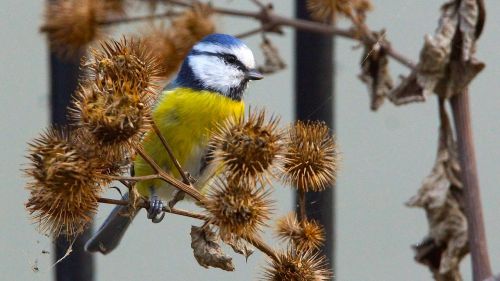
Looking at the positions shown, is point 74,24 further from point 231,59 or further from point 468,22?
point 468,22

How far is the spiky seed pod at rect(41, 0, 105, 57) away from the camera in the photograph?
4.51 ft

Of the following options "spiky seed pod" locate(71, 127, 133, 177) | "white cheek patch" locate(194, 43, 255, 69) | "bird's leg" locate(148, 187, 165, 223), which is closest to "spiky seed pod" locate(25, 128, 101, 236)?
"spiky seed pod" locate(71, 127, 133, 177)


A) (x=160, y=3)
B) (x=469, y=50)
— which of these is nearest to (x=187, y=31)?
(x=160, y=3)

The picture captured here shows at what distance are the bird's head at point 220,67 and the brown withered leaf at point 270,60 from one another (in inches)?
1.0

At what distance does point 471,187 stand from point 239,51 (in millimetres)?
458

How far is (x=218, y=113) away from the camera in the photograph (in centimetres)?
150

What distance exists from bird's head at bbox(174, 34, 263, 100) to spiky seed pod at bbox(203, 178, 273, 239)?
53 cm

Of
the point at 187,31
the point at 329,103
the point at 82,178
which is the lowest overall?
the point at 82,178

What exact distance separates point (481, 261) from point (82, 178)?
0.50 m

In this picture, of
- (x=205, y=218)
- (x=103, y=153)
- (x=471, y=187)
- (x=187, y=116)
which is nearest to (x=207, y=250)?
(x=205, y=218)

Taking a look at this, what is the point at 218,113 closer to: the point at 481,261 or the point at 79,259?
the point at 79,259

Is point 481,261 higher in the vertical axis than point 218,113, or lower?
lower

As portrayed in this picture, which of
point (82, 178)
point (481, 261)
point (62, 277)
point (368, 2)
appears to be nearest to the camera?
point (82, 178)

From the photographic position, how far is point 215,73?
61.0 inches
